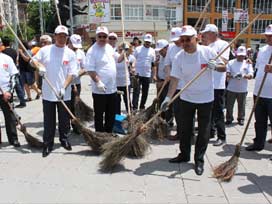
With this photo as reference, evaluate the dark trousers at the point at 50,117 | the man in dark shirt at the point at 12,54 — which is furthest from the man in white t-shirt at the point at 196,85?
the man in dark shirt at the point at 12,54

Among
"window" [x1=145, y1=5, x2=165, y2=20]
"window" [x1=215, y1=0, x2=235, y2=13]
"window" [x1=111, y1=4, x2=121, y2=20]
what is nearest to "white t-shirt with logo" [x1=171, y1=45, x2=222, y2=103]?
"window" [x1=111, y1=4, x2=121, y2=20]

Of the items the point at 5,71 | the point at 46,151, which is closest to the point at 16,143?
the point at 46,151

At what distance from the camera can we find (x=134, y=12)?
54.7m

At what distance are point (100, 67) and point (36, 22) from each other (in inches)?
2394

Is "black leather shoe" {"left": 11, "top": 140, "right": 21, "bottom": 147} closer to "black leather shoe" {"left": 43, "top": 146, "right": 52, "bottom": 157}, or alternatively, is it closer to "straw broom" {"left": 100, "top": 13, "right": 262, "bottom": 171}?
"black leather shoe" {"left": 43, "top": 146, "right": 52, "bottom": 157}

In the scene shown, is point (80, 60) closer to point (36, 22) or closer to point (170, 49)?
point (170, 49)

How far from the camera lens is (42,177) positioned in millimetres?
4879

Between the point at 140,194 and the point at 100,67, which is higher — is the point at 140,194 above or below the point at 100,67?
below

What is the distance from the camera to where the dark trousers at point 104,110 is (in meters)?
6.08

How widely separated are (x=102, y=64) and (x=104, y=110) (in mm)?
795

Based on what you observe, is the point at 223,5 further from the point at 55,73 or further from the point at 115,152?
the point at 115,152

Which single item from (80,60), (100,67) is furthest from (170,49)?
(80,60)

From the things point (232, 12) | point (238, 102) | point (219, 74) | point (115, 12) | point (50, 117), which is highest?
point (115, 12)

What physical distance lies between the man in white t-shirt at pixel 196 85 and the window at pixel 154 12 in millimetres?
51287
